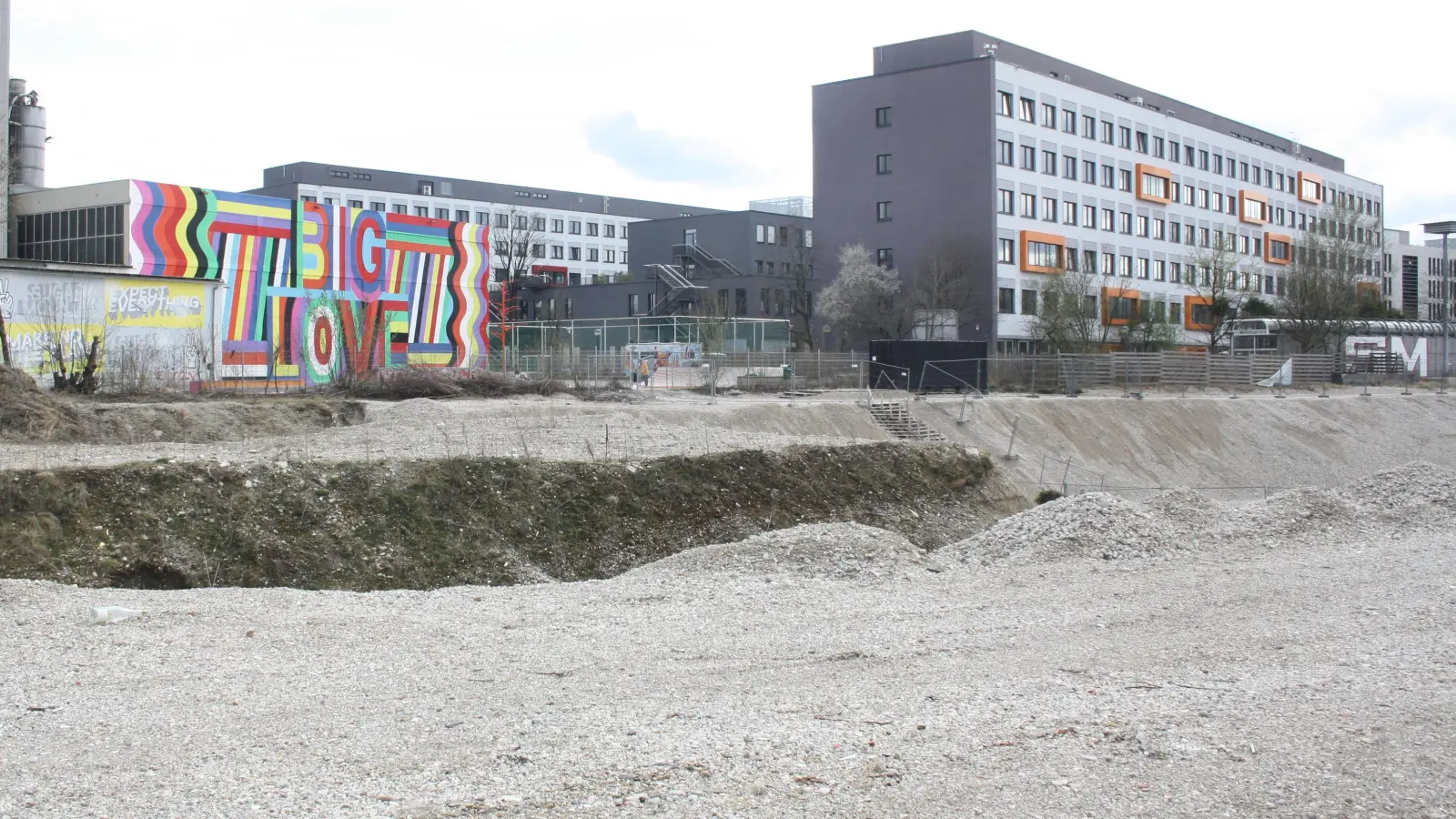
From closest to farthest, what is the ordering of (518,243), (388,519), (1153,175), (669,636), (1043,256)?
(669,636) → (388,519) → (1043,256) → (1153,175) → (518,243)

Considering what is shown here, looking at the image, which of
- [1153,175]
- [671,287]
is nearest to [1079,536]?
[671,287]

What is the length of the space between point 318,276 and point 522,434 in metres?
24.6

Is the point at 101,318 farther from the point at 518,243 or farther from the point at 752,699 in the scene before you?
the point at 518,243

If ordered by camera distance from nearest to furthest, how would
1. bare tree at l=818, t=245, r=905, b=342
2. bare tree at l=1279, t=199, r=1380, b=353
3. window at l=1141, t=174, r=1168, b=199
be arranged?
1. bare tree at l=818, t=245, r=905, b=342
2. bare tree at l=1279, t=199, r=1380, b=353
3. window at l=1141, t=174, r=1168, b=199

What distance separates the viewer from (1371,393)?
188 ft

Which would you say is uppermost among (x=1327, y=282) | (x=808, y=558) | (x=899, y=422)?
(x=1327, y=282)

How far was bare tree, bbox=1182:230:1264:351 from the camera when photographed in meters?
73.3

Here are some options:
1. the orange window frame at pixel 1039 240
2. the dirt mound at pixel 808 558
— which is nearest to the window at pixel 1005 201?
the orange window frame at pixel 1039 240

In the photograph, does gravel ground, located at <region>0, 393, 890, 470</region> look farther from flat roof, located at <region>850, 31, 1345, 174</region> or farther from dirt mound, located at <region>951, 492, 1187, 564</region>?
flat roof, located at <region>850, 31, 1345, 174</region>

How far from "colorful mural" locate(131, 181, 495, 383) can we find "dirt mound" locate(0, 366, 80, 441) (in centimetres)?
1173

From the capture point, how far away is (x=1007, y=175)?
66.4 metres

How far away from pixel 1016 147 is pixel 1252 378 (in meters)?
18.3

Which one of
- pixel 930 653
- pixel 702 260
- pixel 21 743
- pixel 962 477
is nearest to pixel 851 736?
pixel 930 653

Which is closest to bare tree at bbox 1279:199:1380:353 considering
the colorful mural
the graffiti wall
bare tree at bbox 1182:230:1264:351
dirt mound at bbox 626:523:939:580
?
bare tree at bbox 1182:230:1264:351
